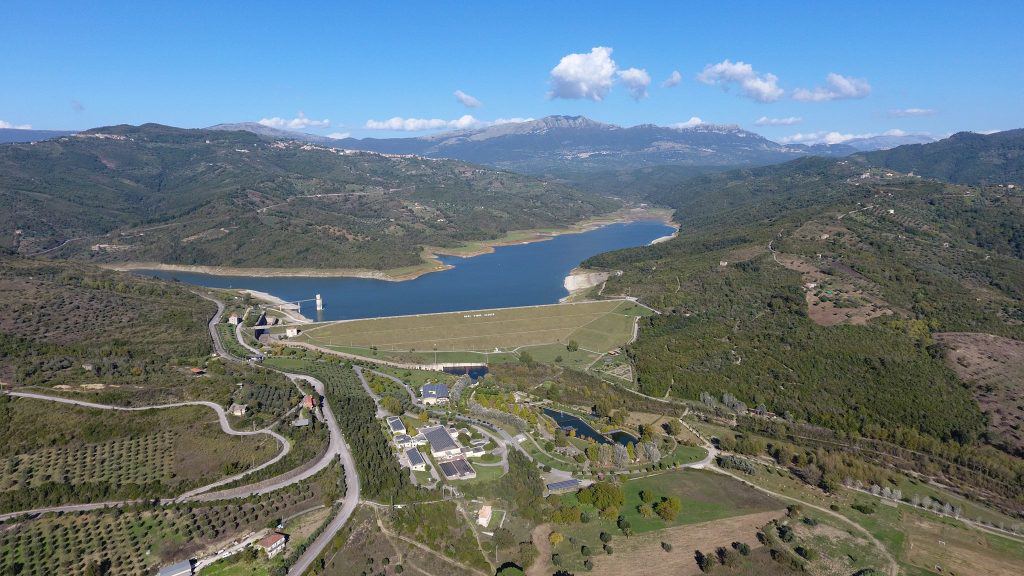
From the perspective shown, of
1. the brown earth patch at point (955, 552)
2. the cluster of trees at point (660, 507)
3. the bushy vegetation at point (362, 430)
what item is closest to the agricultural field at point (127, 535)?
the bushy vegetation at point (362, 430)

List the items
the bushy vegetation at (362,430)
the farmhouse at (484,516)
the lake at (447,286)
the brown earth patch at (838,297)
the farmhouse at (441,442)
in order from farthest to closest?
the lake at (447,286)
the brown earth patch at (838,297)
the farmhouse at (441,442)
the bushy vegetation at (362,430)
the farmhouse at (484,516)

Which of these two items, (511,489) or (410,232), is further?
(410,232)

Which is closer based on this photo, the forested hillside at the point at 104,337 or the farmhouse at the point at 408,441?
the farmhouse at the point at 408,441

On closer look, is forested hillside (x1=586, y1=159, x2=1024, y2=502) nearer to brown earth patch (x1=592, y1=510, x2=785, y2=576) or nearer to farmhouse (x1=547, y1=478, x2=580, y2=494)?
brown earth patch (x1=592, y1=510, x2=785, y2=576)

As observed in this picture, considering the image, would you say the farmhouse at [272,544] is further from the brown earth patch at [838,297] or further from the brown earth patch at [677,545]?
the brown earth patch at [838,297]

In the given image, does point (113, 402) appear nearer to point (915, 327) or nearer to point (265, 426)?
point (265, 426)

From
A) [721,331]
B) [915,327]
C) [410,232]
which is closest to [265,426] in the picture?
[721,331]
